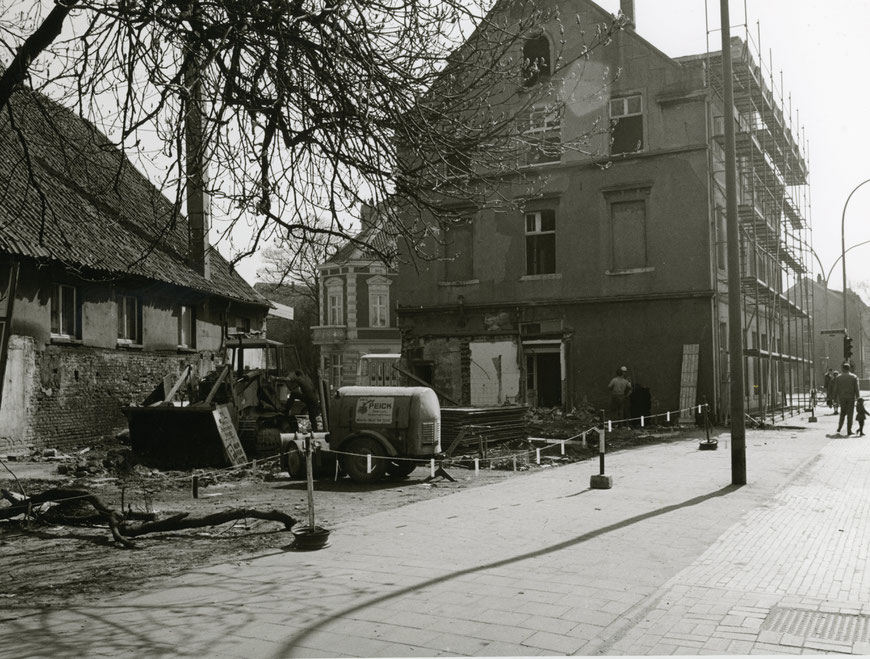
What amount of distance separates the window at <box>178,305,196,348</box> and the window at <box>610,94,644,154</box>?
45.7 ft

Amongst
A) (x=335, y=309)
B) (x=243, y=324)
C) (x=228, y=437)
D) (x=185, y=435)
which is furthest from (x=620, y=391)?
(x=335, y=309)

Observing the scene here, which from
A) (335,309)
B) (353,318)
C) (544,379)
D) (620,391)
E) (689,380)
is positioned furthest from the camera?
(335,309)

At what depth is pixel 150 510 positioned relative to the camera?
396 inches

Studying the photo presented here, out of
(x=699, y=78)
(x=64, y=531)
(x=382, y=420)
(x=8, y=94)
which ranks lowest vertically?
(x=64, y=531)

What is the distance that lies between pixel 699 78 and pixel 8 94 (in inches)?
859

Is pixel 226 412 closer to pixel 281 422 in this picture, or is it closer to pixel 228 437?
pixel 228 437

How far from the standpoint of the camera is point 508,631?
5.21m

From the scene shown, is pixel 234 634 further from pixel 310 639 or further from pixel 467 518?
pixel 467 518

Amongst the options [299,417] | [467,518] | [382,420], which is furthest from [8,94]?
→ [299,417]

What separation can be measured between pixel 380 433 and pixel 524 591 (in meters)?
7.61

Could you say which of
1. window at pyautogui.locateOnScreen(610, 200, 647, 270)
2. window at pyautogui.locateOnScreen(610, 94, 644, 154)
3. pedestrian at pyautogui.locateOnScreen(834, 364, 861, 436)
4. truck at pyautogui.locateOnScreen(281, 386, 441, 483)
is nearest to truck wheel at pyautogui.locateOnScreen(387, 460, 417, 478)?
truck at pyautogui.locateOnScreen(281, 386, 441, 483)

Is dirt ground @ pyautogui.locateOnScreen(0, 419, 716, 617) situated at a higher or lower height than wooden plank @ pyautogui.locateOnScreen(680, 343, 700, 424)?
lower

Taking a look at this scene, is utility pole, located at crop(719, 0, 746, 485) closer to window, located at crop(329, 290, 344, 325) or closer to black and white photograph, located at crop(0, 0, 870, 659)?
black and white photograph, located at crop(0, 0, 870, 659)

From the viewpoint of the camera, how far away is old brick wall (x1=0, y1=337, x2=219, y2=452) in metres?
18.1
